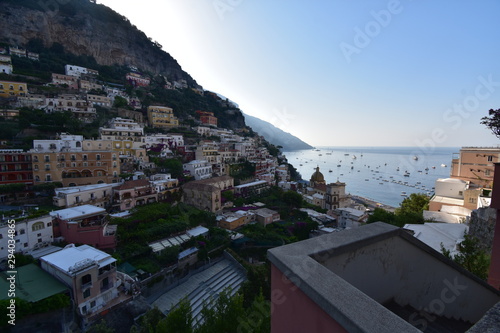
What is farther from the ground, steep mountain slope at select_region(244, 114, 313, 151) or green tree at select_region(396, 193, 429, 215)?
steep mountain slope at select_region(244, 114, 313, 151)

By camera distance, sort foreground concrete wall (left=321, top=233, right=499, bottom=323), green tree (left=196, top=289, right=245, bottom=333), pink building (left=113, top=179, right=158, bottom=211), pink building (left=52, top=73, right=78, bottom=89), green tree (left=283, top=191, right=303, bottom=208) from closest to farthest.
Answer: foreground concrete wall (left=321, top=233, right=499, bottom=323) → green tree (left=196, top=289, right=245, bottom=333) → pink building (left=113, top=179, right=158, bottom=211) → green tree (left=283, top=191, right=303, bottom=208) → pink building (left=52, top=73, right=78, bottom=89)

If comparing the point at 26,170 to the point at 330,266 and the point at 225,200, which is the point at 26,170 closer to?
the point at 225,200

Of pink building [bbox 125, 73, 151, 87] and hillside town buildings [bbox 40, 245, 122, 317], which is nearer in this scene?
hillside town buildings [bbox 40, 245, 122, 317]

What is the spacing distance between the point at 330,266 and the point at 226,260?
584 inches

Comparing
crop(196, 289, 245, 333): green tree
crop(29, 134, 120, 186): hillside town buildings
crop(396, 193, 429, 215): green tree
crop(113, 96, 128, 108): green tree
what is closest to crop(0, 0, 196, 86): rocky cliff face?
crop(113, 96, 128, 108): green tree

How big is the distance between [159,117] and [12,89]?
17054 millimetres

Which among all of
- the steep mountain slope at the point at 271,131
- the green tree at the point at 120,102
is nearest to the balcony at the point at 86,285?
the green tree at the point at 120,102

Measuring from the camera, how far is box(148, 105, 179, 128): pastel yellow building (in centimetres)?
3709

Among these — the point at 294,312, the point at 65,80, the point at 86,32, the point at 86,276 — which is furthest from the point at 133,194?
the point at 86,32

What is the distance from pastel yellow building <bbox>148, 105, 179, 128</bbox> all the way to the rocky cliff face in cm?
2596

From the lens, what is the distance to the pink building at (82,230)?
1297 centimetres

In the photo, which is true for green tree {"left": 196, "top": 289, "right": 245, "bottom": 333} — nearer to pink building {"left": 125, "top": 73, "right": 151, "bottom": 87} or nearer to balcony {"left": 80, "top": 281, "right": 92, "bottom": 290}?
balcony {"left": 80, "top": 281, "right": 92, "bottom": 290}

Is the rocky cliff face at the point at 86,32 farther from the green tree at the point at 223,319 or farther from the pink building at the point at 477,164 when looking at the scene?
the pink building at the point at 477,164

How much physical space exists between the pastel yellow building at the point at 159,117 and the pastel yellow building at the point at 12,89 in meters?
14.7
